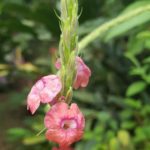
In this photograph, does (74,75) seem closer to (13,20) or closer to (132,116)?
(132,116)

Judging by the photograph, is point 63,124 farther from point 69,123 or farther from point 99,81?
point 99,81

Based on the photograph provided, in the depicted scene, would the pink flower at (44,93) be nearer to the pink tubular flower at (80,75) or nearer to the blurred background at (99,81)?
the pink tubular flower at (80,75)

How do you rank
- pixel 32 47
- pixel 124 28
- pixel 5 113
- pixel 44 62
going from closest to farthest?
pixel 124 28 < pixel 44 62 < pixel 5 113 < pixel 32 47

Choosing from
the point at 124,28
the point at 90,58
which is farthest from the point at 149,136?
the point at 90,58

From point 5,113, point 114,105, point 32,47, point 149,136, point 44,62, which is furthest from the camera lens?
point 32,47

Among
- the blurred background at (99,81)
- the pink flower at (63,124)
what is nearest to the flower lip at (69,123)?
the pink flower at (63,124)

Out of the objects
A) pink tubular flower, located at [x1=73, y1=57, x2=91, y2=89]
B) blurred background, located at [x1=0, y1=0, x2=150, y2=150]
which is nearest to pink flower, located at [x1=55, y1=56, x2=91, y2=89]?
pink tubular flower, located at [x1=73, y1=57, x2=91, y2=89]

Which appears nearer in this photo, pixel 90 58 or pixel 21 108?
pixel 90 58

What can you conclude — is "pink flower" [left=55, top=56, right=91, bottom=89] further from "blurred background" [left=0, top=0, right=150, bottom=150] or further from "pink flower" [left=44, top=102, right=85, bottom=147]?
"blurred background" [left=0, top=0, right=150, bottom=150]
